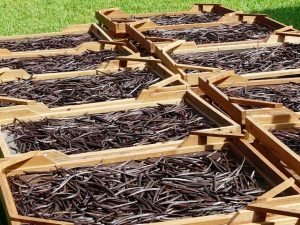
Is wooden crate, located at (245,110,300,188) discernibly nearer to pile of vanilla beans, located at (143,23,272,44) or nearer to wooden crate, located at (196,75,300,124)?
wooden crate, located at (196,75,300,124)

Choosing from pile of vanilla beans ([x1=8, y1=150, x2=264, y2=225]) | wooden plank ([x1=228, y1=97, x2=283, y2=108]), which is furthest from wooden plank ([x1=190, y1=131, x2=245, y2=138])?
wooden plank ([x1=228, y1=97, x2=283, y2=108])

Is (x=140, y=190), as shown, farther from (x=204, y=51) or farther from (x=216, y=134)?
(x=204, y=51)

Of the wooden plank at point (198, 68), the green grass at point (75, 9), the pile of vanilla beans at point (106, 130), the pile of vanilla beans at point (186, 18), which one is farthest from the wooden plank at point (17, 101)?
the green grass at point (75, 9)

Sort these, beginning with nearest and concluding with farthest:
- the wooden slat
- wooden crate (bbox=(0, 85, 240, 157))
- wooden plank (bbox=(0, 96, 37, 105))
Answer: the wooden slat → wooden crate (bbox=(0, 85, 240, 157)) → wooden plank (bbox=(0, 96, 37, 105))

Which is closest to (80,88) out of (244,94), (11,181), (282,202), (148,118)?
(148,118)

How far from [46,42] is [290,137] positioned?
4628 millimetres

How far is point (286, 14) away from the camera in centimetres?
1358

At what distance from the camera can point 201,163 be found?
4.72 m

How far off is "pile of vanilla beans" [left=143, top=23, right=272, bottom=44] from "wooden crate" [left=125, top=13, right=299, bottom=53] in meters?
0.09

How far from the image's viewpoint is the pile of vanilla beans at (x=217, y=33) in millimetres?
8312

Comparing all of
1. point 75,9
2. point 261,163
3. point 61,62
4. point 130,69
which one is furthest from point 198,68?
point 75,9

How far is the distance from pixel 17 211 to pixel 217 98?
2.52m

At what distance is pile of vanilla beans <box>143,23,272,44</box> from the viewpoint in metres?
8.31

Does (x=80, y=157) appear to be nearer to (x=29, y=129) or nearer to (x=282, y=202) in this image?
(x=29, y=129)
